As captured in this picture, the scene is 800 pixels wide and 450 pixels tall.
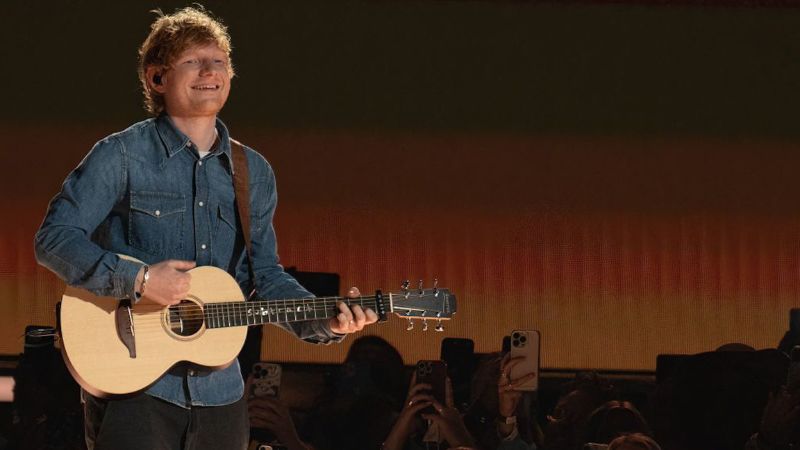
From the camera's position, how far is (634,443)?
4238 millimetres

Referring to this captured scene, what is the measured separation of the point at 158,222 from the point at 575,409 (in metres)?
2.84

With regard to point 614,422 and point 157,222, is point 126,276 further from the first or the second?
point 614,422

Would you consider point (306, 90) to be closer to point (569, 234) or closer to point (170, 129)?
point (569, 234)

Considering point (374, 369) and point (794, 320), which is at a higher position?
point (794, 320)

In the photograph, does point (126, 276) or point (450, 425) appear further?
point (450, 425)

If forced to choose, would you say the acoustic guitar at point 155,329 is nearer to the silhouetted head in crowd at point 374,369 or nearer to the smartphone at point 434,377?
the smartphone at point 434,377

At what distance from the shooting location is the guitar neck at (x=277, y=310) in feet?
9.11

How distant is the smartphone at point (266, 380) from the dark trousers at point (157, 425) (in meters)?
2.21

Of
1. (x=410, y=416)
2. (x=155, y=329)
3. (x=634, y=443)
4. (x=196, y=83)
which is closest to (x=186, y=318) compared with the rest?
(x=155, y=329)

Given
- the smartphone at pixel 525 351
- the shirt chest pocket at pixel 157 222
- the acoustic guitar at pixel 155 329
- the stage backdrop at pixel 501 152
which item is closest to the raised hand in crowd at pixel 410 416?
the stage backdrop at pixel 501 152

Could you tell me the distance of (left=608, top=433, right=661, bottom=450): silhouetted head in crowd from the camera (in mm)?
4227

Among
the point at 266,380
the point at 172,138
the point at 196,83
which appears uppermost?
the point at 196,83

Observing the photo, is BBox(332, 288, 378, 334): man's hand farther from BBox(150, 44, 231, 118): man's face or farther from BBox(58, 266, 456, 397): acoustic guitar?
BBox(150, 44, 231, 118): man's face

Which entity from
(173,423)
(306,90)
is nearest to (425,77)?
(306,90)
